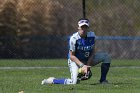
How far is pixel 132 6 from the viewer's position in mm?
24688

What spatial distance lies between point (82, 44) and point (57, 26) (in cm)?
1101

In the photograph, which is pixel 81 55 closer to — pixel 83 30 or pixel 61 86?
pixel 83 30

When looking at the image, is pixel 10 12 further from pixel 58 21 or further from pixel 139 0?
pixel 139 0

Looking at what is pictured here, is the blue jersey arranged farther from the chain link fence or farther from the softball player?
the chain link fence

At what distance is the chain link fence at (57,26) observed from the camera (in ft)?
76.3

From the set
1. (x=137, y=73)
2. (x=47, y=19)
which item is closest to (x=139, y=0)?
(x=47, y=19)

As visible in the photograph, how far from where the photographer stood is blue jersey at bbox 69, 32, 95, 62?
518 inches

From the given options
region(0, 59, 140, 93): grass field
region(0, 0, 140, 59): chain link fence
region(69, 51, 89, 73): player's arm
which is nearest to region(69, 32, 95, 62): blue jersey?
region(69, 51, 89, 73): player's arm

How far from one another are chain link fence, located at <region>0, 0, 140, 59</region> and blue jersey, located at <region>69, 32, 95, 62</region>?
32.2 ft

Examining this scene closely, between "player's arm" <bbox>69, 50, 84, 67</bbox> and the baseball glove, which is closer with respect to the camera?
the baseball glove

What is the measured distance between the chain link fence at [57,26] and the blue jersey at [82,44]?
9809 mm

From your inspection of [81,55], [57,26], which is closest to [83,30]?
[81,55]

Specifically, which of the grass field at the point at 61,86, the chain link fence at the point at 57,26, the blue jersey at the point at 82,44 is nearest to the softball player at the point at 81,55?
the blue jersey at the point at 82,44

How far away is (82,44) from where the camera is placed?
519 inches
